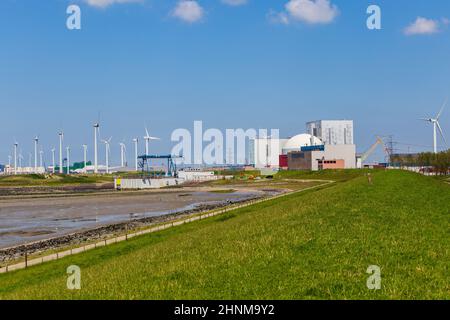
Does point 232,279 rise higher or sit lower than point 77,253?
higher

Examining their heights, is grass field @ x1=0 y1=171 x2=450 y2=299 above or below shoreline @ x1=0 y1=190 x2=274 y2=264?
above

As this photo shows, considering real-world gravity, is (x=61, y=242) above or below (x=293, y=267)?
below

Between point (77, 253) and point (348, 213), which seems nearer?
point (348, 213)

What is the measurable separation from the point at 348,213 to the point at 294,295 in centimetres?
1762

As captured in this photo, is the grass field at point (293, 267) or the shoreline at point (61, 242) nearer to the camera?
the grass field at point (293, 267)

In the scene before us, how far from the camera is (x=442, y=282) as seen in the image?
13711 millimetres

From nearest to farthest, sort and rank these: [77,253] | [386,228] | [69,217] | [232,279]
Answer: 1. [232,279]
2. [386,228]
3. [77,253]
4. [69,217]

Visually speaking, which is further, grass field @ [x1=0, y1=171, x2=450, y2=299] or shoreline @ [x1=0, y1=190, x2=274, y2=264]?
shoreline @ [x1=0, y1=190, x2=274, y2=264]

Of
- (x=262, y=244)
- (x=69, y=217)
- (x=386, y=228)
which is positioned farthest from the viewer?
(x=69, y=217)

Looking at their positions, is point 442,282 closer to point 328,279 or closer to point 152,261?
point 328,279

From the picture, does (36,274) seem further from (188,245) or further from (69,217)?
(69,217)

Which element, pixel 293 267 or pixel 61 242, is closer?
pixel 293 267

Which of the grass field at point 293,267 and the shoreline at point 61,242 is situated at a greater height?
the grass field at point 293,267
